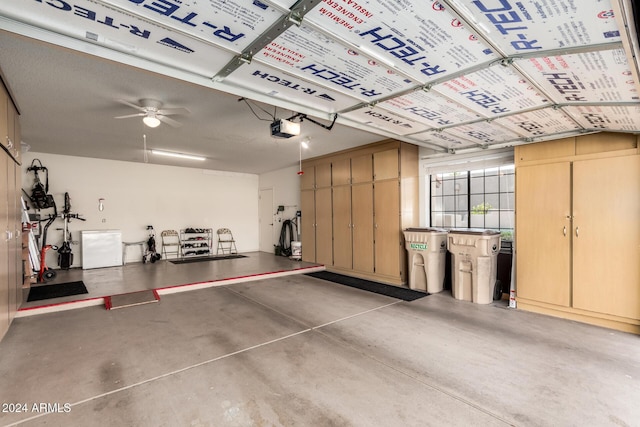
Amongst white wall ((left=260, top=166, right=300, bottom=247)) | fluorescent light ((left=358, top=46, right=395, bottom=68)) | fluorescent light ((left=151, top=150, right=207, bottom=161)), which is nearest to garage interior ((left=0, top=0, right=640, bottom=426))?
fluorescent light ((left=358, top=46, right=395, bottom=68))

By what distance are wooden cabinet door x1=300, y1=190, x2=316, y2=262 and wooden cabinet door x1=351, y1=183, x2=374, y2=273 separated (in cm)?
144

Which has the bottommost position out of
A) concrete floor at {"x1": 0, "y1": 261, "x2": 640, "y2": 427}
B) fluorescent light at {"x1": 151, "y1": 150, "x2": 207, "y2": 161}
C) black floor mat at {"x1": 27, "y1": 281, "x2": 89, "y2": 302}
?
concrete floor at {"x1": 0, "y1": 261, "x2": 640, "y2": 427}

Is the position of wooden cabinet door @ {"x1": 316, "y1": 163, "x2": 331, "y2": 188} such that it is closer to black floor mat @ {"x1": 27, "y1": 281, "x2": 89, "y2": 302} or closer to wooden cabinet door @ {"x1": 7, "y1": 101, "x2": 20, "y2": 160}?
black floor mat @ {"x1": 27, "y1": 281, "x2": 89, "y2": 302}

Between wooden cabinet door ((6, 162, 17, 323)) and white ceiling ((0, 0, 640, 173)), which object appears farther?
wooden cabinet door ((6, 162, 17, 323))

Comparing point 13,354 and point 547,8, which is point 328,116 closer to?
point 547,8

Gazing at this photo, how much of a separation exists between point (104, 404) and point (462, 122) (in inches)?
175

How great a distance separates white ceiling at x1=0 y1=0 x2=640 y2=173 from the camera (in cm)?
162

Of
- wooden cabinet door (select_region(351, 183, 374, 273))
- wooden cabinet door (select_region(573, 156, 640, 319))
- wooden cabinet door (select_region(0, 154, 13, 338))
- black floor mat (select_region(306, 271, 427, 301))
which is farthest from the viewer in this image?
wooden cabinet door (select_region(351, 183, 374, 273))

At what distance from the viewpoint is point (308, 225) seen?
7672 mm

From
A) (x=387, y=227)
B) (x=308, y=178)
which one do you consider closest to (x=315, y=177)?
(x=308, y=178)

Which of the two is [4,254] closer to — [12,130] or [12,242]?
[12,242]

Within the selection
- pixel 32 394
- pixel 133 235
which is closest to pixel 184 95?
pixel 32 394

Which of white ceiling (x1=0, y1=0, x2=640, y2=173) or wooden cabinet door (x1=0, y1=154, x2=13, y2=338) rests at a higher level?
white ceiling (x1=0, y1=0, x2=640, y2=173)

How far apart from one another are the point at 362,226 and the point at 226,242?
524 cm
